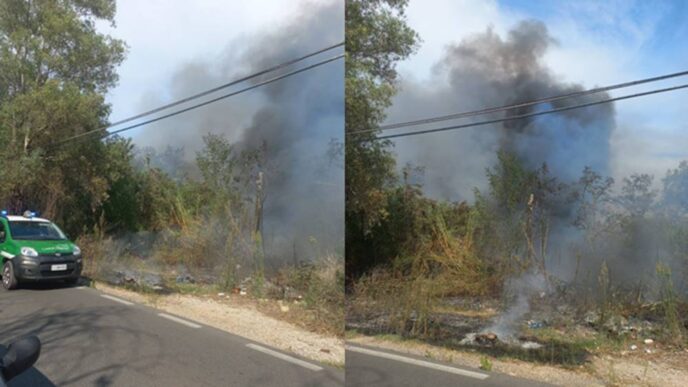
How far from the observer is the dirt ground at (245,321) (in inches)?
44.9

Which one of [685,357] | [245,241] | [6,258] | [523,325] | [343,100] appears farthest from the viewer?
[6,258]

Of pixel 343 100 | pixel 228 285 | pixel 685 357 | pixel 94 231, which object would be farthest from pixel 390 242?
pixel 94 231

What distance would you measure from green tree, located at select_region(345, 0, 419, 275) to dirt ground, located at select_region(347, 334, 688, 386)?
307 mm

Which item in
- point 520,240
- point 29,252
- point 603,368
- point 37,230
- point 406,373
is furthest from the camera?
point 29,252

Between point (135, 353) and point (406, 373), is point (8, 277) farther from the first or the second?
point (406, 373)

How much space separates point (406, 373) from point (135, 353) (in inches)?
23.3

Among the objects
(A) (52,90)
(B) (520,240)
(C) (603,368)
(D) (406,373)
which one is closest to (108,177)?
(A) (52,90)

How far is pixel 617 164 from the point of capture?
2.53 feet

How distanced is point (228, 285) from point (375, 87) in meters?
0.63

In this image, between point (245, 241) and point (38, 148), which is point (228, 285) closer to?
point (245, 241)

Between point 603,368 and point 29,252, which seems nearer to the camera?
point 603,368

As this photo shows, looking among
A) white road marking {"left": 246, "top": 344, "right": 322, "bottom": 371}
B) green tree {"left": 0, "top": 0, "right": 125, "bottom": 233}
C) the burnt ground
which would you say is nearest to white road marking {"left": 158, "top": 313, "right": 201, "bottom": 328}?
white road marking {"left": 246, "top": 344, "right": 322, "bottom": 371}

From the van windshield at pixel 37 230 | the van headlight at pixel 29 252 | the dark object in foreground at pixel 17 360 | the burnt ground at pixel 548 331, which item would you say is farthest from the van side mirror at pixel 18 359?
the burnt ground at pixel 548 331

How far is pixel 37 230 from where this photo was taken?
135 cm
